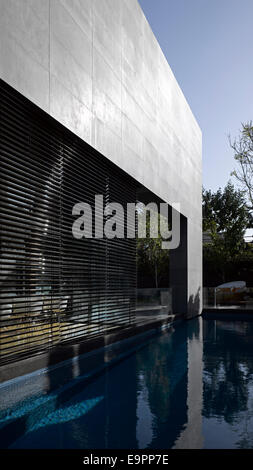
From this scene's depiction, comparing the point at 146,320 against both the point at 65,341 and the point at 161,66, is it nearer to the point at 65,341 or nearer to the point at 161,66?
the point at 65,341

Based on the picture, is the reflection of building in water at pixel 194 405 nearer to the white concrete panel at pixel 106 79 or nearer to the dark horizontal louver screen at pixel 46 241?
the dark horizontal louver screen at pixel 46 241

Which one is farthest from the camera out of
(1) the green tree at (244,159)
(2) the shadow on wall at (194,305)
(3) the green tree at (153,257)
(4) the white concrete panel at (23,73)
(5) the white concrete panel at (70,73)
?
(3) the green tree at (153,257)

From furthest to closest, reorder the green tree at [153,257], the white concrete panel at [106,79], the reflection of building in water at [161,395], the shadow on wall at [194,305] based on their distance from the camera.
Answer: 1. the green tree at [153,257]
2. the shadow on wall at [194,305]
3. the white concrete panel at [106,79]
4. the reflection of building in water at [161,395]

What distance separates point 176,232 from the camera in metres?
13.9

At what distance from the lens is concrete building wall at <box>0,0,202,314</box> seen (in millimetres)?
4883

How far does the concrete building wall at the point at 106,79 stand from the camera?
488 cm

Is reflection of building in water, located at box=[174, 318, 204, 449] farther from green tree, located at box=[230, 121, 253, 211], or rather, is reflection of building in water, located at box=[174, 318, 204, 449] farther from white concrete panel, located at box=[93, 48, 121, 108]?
green tree, located at box=[230, 121, 253, 211]

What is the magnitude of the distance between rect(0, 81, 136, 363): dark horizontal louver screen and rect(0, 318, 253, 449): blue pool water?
569mm

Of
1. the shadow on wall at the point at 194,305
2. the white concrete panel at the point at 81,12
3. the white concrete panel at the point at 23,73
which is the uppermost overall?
the white concrete panel at the point at 81,12

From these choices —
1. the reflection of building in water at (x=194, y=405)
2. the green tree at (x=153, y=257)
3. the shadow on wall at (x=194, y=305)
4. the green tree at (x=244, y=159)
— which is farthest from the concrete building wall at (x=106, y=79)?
the green tree at (x=153, y=257)

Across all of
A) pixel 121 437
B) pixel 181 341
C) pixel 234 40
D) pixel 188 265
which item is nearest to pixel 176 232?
pixel 188 265

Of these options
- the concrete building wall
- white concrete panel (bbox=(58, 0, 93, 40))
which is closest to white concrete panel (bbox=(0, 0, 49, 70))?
the concrete building wall

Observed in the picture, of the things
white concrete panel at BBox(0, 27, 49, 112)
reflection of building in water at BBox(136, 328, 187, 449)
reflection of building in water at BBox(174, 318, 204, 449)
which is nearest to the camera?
reflection of building in water at BBox(174, 318, 204, 449)

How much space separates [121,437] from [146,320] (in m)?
7.33
